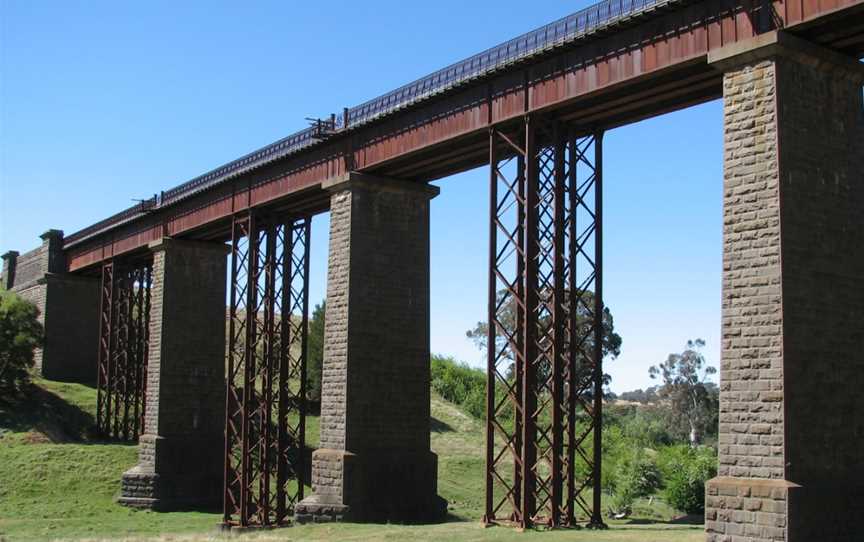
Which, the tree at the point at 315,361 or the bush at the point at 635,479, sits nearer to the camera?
the bush at the point at 635,479

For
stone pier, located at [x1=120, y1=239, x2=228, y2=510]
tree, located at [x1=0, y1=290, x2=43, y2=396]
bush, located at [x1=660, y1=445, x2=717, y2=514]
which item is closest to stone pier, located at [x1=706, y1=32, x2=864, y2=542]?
bush, located at [x1=660, y1=445, x2=717, y2=514]

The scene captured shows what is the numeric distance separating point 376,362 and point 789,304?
1281 cm

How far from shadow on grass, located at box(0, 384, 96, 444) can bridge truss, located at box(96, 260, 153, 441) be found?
36.5 inches

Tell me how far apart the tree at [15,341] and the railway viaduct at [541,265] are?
1077 cm

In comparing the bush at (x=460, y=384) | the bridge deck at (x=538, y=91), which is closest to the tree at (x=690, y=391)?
the bush at (x=460, y=384)

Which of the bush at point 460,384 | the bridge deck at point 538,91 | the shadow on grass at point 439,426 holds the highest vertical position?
the bridge deck at point 538,91

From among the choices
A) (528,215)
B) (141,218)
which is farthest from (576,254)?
(141,218)

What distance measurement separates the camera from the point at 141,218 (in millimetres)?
40844

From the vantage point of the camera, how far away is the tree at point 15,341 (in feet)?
148

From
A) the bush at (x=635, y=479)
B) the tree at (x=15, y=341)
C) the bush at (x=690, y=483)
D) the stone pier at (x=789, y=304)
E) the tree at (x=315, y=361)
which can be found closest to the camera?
the stone pier at (x=789, y=304)

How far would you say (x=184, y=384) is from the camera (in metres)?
38.0

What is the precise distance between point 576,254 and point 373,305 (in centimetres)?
699

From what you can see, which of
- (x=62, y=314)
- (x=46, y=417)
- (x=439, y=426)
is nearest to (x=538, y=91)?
(x=46, y=417)

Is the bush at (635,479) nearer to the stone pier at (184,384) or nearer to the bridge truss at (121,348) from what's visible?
the stone pier at (184,384)
